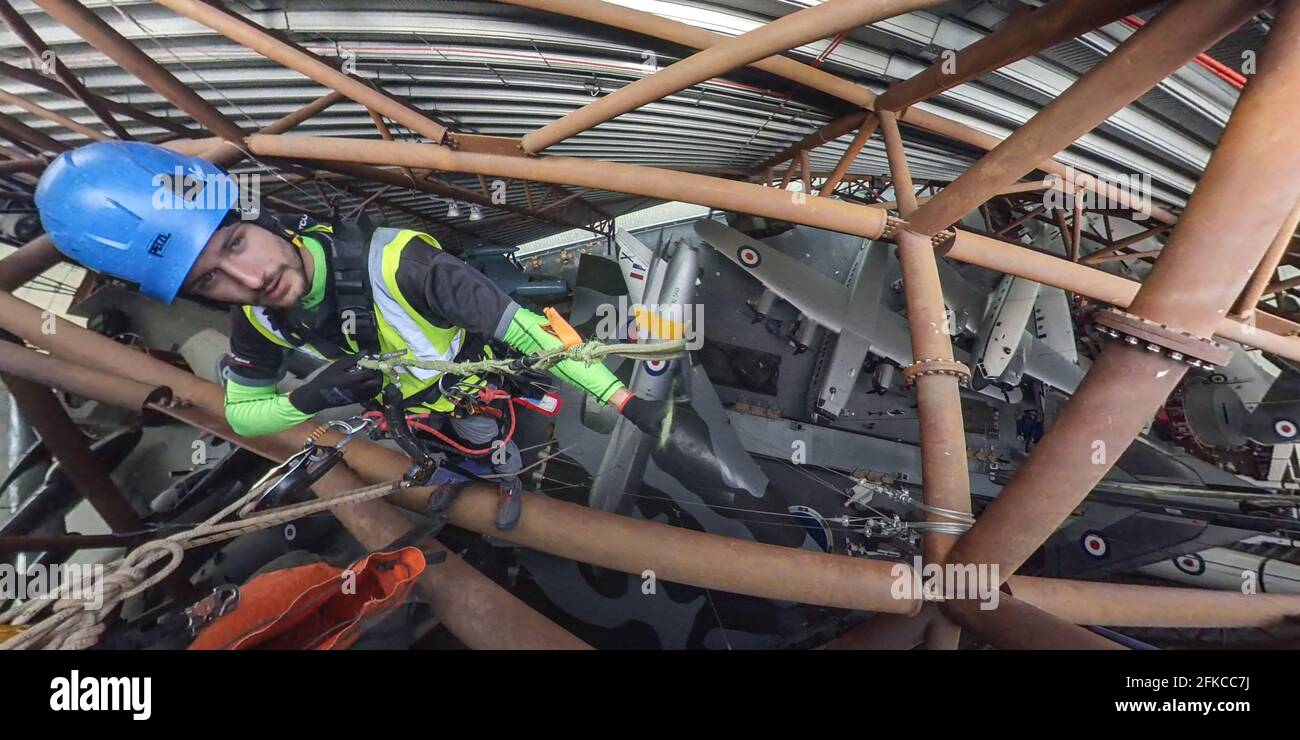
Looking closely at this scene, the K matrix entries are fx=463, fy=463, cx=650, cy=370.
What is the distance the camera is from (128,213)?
1932mm

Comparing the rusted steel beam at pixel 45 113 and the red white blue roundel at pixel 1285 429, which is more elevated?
the rusted steel beam at pixel 45 113

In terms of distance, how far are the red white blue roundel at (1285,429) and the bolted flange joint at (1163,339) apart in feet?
26.4

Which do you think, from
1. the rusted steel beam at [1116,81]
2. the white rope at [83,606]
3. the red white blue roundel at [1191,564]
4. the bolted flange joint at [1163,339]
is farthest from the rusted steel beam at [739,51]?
the red white blue roundel at [1191,564]

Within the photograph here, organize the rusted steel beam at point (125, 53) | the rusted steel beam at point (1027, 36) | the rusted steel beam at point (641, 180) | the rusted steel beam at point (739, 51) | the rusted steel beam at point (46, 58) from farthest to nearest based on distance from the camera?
the rusted steel beam at point (46, 58) < the rusted steel beam at point (125, 53) < the rusted steel beam at point (641, 180) < the rusted steel beam at point (739, 51) < the rusted steel beam at point (1027, 36)

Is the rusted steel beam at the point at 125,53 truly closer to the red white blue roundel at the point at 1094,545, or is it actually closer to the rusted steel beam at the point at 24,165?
the rusted steel beam at the point at 24,165

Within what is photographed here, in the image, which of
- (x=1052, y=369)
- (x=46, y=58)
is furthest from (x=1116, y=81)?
(x=46, y=58)

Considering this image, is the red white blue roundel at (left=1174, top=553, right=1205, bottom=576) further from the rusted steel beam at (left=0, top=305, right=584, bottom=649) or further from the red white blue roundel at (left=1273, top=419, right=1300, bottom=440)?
the rusted steel beam at (left=0, top=305, right=584, bottom=649)

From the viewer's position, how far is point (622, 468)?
4520mm

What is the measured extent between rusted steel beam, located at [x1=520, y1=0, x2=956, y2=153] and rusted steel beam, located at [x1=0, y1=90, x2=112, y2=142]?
5.45 metres

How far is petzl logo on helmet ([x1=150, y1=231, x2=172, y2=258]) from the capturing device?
1927 millimetres

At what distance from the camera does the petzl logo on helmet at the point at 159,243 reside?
1927 millimetres

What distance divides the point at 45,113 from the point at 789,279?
8226mm
